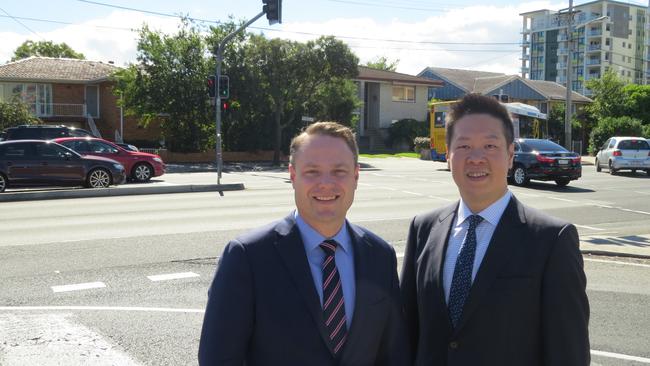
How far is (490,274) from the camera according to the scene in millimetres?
2441

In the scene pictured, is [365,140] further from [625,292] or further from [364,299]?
[364,299]

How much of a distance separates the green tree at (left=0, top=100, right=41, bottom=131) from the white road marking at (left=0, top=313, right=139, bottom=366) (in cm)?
Result: 3025

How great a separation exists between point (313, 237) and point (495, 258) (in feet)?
2.32

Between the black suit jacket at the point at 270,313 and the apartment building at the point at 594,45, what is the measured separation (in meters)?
120

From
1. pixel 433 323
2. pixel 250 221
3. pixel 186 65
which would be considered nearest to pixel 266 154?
pixel 186 65

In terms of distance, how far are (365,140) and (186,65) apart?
20.0 m

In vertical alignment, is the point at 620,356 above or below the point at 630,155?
below

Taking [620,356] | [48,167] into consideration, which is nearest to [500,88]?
[48,167]

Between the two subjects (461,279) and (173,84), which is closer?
(461,279)

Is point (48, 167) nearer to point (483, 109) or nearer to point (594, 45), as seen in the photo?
point (483, 109)

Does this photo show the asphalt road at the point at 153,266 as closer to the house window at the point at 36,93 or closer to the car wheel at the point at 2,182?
the car wheel at the point at 2,182

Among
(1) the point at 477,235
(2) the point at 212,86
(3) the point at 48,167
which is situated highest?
(2) the point at 212,86

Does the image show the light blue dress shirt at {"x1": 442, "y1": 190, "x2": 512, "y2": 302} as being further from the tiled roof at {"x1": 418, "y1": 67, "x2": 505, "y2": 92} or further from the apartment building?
the apartment building

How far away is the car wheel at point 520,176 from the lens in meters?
21.1
